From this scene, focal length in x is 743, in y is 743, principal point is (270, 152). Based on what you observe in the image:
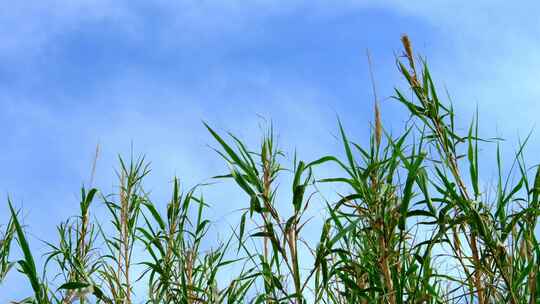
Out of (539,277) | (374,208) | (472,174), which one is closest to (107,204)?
(374,208)

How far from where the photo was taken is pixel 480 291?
247cm

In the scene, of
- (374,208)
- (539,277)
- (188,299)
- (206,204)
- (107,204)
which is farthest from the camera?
(107,204)

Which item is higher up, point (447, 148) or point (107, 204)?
point (107, 204)

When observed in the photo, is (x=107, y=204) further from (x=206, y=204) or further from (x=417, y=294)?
(x=417, y=294)

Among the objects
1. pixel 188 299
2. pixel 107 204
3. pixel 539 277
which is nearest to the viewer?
pixel 539 277

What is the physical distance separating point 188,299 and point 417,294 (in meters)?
0.96

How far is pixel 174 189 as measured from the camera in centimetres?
344

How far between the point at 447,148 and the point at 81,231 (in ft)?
6.77

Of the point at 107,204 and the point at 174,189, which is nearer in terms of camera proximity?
the point at 174,189

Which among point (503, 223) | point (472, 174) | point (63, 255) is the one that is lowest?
point (503, 223)

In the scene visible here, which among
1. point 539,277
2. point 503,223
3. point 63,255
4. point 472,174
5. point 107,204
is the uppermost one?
point 107,204

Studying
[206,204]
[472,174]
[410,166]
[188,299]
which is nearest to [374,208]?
[410,166]

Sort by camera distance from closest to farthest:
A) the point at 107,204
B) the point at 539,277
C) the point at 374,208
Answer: the point at 539,277, the point at 374,208, the point at 107,204

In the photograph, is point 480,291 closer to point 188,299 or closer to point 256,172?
point 256,172
